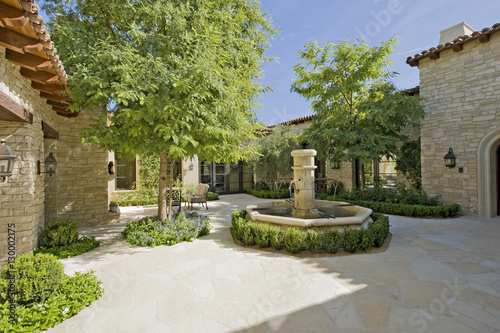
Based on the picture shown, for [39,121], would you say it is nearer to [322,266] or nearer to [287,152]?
[322,266]

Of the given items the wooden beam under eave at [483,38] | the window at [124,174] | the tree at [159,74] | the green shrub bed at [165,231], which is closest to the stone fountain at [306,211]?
the green shrub bed at [165,231]

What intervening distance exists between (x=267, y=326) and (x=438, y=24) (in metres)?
11.4

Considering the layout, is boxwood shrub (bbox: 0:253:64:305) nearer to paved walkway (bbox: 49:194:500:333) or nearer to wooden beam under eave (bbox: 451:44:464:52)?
paved walkway (bbox: 49:194:500:333)

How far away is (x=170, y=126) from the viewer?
4715mm

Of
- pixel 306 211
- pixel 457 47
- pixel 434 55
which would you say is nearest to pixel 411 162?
pixel 434 55

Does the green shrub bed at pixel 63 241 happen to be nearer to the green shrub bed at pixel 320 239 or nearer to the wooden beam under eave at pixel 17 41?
the green shrub bed at pixel 320 239

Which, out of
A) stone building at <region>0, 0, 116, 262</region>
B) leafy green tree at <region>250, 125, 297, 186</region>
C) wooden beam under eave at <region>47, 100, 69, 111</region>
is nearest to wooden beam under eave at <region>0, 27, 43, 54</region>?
stone building at <region>0, 0, 116, 262</region>

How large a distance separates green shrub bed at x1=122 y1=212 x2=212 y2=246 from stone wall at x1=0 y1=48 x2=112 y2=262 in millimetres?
1733

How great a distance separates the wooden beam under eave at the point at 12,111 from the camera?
3.20m

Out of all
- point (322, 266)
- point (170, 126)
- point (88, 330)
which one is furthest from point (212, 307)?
point (170, 126)

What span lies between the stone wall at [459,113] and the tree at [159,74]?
22.4 feet

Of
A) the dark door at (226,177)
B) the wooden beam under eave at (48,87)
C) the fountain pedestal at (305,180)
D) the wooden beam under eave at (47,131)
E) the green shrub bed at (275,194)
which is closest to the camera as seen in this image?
the wooden beam under eave at (48,87)

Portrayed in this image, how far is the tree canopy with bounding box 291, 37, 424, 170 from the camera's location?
8.77 metres

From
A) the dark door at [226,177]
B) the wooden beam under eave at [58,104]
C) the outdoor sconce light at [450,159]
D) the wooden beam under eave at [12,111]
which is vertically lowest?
the dark door at [226,177]
